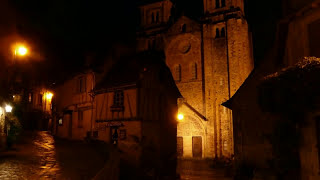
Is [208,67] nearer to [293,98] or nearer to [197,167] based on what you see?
[197,167]

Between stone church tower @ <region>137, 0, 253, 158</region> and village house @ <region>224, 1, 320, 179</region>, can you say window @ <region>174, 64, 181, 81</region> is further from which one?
village house @ <region>224, 1, 320, 179</region>

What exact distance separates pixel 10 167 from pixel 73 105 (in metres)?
15.6

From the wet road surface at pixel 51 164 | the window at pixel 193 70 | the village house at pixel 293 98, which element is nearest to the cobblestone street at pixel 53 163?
the wet road surface at pixel 51 164

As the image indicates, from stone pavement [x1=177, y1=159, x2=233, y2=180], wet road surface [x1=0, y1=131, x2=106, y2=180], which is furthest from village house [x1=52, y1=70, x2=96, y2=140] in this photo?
stone pavement [x1=177, y1=159, x2=233, y2=180]

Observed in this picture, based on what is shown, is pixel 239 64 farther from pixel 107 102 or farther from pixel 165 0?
pixel 107 102

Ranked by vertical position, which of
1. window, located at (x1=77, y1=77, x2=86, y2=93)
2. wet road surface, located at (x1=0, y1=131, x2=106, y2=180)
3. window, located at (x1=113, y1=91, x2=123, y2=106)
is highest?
window, located at (x1=77, y1=77, x2=86, y2=93)

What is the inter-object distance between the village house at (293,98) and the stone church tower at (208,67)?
22.7 meters

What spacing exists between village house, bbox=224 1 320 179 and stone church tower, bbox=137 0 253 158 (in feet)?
74.6

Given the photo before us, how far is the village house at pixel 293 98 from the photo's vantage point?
30.8 feet

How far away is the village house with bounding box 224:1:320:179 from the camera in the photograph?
939 centimetres

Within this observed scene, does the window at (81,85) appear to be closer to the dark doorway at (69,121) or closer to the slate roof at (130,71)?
the slate roof at (130,71)

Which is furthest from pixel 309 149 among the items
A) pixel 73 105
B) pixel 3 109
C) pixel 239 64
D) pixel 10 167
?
pixel 239 64

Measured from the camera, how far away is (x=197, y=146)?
1436 inches

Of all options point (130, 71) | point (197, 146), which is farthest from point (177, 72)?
point (130, 71)
